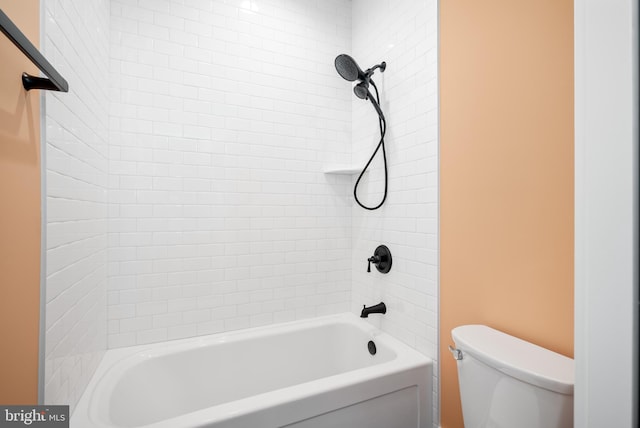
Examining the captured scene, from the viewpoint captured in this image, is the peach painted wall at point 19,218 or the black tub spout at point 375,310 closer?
the peach painted wall at point 19,218

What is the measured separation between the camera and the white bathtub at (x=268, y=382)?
1.12m

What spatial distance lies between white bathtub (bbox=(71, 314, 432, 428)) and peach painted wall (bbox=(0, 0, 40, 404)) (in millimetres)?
485

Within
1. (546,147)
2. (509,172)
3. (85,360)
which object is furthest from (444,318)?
(85,360)

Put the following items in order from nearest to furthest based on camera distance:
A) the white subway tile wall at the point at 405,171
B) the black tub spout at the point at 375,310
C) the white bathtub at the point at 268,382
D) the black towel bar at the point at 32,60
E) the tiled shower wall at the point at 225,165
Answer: the black towel bar at the point at 32,60
the white bathtub at the point at 268,382
the white subway tile wall at the point at 405,171
the tiled shower wall at the point at 225,165
the black tub spout at the point at 375,310

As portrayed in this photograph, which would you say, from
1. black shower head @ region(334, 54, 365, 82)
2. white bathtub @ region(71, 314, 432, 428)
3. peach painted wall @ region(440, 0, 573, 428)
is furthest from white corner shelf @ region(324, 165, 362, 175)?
white bathtub @ region(71, 314, 432, 428)

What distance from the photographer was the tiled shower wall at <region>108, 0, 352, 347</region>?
5.23 ft

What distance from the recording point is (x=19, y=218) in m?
0.72

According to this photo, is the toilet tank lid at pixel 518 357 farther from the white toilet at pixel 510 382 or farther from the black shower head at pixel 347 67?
the black shower head at pixel 347 67

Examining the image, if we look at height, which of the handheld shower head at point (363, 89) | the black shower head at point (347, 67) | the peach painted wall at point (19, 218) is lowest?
the peach painted wall at point (19, 218)

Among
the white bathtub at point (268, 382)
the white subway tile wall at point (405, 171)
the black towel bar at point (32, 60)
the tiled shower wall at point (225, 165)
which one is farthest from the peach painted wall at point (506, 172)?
the black towel bar at point (32, 60)

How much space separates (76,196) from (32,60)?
2.07 feet

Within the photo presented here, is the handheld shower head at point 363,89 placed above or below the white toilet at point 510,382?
above

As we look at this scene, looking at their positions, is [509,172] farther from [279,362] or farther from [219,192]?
[279,362]

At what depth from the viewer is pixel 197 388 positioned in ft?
5.25
